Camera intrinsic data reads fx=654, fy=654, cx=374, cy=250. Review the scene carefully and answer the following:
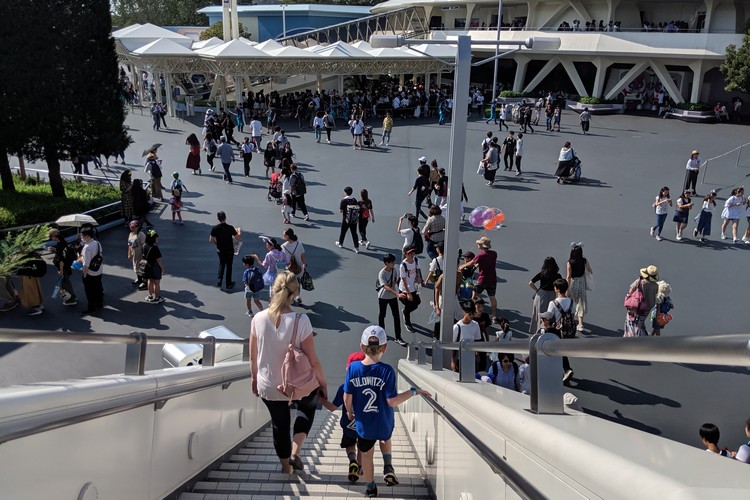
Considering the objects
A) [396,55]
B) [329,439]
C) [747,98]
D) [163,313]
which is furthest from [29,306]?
[747,98]

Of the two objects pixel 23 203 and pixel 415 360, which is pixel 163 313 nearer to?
pixel 415 360

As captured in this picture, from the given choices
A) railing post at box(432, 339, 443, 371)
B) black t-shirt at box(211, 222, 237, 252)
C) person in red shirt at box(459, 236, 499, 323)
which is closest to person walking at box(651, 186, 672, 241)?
person in red shirt at box(459, 236, 499, 323)

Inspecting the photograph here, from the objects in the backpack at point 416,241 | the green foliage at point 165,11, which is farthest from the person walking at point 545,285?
the green foliage at point 165,11

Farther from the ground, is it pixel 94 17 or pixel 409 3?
pixel 409 3

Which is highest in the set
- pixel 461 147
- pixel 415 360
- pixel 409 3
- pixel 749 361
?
pixel 409 3

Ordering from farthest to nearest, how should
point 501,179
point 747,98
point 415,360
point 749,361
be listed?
point 747,98, point 501,179, point 415,360, point 749,361

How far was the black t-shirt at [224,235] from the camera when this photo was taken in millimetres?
→ 12867

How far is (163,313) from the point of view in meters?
12.1

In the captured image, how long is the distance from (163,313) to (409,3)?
41389 millimetres

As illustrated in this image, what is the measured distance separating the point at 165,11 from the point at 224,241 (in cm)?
7772

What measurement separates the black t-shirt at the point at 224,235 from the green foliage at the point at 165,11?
244ft

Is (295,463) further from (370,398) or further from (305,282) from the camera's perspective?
(305,282)

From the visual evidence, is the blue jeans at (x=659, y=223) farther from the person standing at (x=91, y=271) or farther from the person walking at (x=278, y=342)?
the person walking at (x=278, y=342)

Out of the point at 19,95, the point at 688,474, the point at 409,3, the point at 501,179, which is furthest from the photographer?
the point at 409,3
